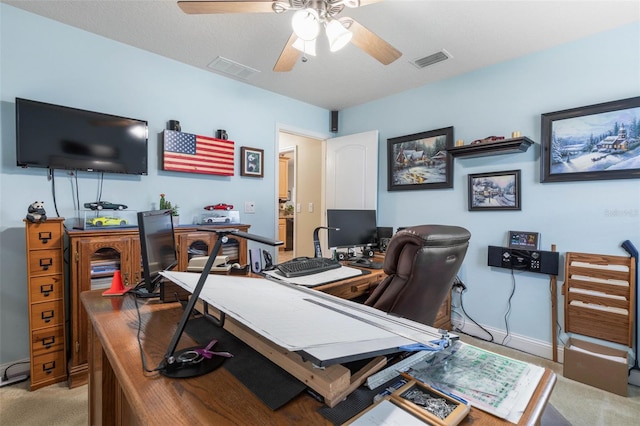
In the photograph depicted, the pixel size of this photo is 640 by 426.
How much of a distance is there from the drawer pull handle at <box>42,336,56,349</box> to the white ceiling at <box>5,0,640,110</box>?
2.37 meters

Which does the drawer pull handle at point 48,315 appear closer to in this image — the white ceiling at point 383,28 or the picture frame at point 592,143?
the white ceiling at point 383,28

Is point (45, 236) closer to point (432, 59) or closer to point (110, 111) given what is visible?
point (110, 111)

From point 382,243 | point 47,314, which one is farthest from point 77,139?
point 382,243

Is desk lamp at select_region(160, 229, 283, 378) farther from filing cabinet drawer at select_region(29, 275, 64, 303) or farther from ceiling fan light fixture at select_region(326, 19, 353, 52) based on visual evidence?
filing cabinet drawer at select_region(29, 275, 64, 303)

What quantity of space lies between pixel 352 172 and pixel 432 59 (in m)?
1.64

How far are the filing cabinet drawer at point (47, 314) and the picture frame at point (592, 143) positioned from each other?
3.98 meters

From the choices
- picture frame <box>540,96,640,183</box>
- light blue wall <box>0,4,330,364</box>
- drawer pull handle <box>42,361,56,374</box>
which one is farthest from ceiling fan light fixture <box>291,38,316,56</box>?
drawer pull handle <box>42,361,56,374</box>

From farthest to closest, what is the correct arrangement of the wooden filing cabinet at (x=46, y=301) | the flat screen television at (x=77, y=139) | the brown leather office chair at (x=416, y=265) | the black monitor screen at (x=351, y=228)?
1. the black monitor screen at (x=351, y=228)
2. the flat screen television at (x=77, y=139)
3. the wooden filing cabinet at (x=46, y=301)
4. the brown leather office chair at (x=416, y=265)

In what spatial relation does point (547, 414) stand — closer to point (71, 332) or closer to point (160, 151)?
point (71, 332)

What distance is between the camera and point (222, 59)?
9.39ft

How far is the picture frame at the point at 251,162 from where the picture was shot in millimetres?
3443

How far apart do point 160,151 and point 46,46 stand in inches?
41.6

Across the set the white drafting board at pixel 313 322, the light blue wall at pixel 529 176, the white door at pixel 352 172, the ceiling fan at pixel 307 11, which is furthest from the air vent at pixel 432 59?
the white drafting board at pixel 313 322

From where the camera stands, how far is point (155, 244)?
4.46ft
